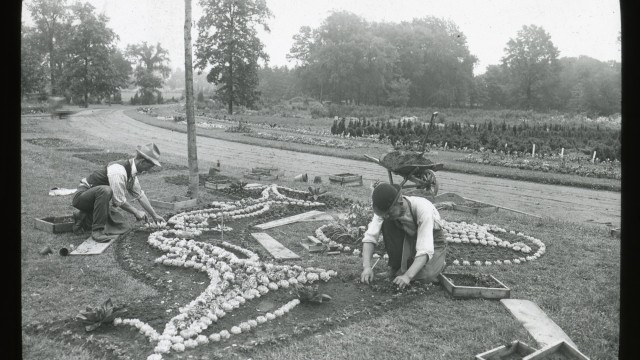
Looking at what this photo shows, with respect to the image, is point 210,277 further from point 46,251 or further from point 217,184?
point 217,184

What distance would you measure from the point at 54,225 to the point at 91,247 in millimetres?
1204

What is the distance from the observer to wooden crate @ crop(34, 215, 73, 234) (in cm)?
850

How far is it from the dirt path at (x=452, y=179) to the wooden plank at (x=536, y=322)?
6.28m

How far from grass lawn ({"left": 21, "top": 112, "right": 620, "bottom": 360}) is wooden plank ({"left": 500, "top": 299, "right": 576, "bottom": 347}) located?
99 millimetres

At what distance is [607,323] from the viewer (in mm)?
5586

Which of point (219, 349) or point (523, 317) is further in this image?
point (523, 317)

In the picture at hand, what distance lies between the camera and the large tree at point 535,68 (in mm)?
59688

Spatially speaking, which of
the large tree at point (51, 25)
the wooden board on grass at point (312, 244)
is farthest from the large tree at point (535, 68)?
the wooden board on grass at point (312, 244)

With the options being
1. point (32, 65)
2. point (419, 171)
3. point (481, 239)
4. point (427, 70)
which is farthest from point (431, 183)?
point (427, 70)

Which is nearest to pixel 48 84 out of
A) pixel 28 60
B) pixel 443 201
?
pixel 28 60

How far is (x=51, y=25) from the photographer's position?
1305 inches

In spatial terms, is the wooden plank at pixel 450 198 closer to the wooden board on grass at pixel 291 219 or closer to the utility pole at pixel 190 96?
the wooden board on grass at pixel 291 219
